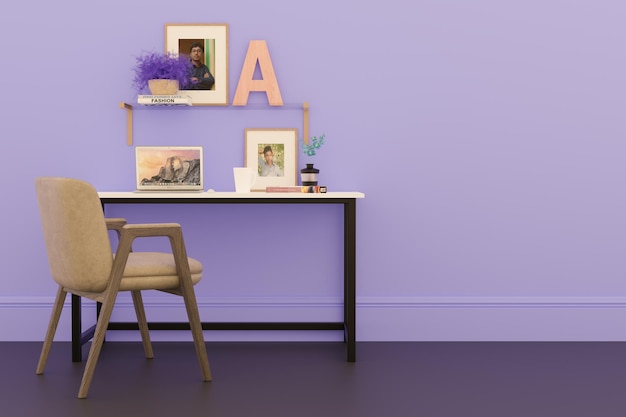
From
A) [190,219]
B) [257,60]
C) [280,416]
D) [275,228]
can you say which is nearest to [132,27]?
[257,60]

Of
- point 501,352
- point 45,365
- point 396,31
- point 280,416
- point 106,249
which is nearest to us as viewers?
point 280,416

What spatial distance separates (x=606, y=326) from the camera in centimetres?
346

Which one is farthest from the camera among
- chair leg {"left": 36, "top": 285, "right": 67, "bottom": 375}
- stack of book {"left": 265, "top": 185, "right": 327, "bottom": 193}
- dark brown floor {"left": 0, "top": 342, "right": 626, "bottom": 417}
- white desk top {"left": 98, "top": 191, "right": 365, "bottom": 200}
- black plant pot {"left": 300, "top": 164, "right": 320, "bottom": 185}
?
black plant pot {"left": 300, "top": 164, "right": 320, "bottom": 185}

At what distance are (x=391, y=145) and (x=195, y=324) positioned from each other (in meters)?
1.48

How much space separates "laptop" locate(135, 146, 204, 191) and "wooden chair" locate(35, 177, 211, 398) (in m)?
0.65

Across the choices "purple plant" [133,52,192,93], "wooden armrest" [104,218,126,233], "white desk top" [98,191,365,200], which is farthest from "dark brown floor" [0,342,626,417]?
"purple plant" [133,52,192,93]

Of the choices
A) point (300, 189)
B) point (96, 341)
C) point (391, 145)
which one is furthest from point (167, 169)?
point (391, 145)

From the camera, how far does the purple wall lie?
3404 mm

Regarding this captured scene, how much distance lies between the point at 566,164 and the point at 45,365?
2.82 m

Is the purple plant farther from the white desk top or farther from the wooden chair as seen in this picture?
the wooden chair

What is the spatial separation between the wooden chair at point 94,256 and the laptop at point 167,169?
645 mm

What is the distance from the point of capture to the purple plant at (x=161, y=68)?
324 cm

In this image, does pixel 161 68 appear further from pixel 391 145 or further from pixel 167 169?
pixel 391 145

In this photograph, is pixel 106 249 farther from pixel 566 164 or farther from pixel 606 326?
pixel 606 326
